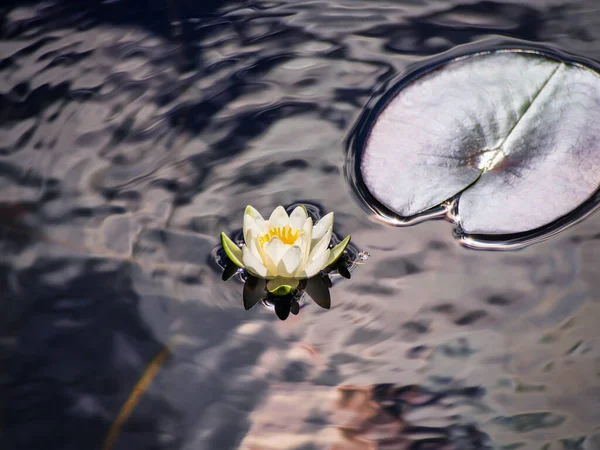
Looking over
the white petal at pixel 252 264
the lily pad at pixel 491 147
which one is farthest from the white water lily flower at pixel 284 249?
the lily pad at pixel 491 147

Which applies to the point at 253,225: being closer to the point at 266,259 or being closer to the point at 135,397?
the point at 266,259

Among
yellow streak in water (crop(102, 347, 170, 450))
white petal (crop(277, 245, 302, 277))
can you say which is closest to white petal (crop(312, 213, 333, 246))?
white petal (crop(277, 245, 302, 277))

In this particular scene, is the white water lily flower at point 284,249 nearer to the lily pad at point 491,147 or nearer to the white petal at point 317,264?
the white petal at point 317,264

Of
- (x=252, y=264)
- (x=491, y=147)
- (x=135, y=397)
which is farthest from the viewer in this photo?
(x=491, y=147)

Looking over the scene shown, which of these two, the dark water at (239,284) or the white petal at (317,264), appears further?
the white petal at (317,264)

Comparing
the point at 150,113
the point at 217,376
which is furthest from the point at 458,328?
the point at 150,113

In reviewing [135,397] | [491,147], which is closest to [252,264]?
[135,397]

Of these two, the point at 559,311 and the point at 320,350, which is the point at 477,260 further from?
the point at 320,350

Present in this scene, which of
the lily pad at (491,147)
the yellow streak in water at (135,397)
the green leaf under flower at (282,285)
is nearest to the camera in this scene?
the yellow streak in water at (135,397)

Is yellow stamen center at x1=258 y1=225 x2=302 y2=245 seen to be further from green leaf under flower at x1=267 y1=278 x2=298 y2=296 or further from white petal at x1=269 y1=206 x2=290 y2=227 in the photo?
green leaf under flower at x1=267 y1=278 x2=298 y2=296
